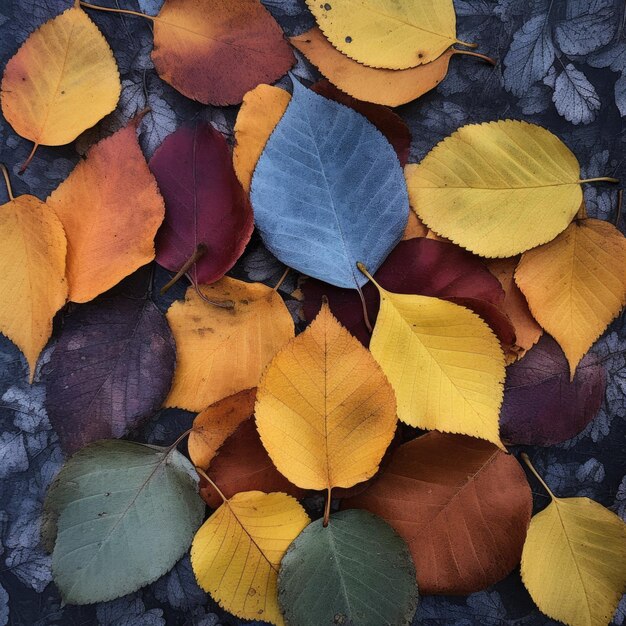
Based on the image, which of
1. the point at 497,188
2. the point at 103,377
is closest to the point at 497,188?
the point at 497,188

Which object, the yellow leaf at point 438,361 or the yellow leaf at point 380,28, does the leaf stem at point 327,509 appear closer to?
the yellow leaf at point 438,361

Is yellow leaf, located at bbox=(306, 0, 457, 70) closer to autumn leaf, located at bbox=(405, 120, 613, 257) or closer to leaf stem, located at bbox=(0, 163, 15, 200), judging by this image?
autumn leaf, located at bbox=(405, 120, 613, 257)

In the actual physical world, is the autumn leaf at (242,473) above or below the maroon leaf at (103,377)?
below

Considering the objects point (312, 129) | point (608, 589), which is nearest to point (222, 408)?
point (312, 129)

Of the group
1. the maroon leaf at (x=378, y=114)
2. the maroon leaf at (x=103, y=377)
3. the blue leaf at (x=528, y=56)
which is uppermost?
the blue leaf at (x=528, y=56)

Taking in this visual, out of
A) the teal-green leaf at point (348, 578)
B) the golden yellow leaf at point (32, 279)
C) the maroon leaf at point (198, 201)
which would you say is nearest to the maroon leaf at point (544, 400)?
the teal-green leaf at point (348, 578)

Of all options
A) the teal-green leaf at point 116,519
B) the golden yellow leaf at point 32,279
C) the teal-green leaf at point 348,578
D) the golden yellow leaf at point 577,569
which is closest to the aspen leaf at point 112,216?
the golden yellow leaf at point 32,279

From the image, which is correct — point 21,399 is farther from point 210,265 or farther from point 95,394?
point 210,265
